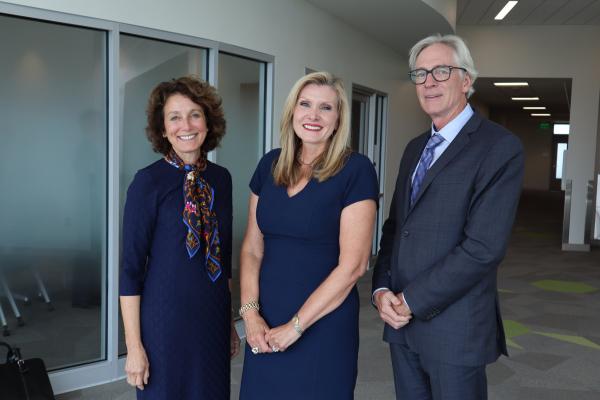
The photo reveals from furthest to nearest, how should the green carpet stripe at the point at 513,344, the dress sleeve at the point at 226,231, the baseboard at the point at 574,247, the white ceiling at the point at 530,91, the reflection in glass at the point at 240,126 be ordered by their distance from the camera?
the white ceiling at the point at 530,91 < the baseboard at the point at 574,247 < the green carpet stripe at the point at 513,344 < the reflection in glass at the point at 240,126 < the dress sleeve at the point at 226,231

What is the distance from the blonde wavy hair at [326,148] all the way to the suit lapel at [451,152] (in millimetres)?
288

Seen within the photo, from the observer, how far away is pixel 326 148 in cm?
203

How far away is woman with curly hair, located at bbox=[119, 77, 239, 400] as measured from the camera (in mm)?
1991

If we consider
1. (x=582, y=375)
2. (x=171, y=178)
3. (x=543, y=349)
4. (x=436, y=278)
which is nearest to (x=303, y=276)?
(x=436, y=278)

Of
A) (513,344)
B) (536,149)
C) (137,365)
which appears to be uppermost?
(536,149)

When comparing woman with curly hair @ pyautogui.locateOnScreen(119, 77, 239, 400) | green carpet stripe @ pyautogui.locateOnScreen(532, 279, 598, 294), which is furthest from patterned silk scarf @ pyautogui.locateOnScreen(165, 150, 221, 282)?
green carpet stripe @ pyautogui.locateOnScreen(532, 279, 598, 294)

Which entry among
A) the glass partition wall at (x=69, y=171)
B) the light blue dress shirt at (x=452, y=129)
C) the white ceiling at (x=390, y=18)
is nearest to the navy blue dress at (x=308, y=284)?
the light blue dress shirt at (x=452, y=129)

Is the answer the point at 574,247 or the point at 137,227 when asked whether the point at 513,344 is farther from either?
the point at 574,247

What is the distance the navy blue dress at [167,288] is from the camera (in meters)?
1.97

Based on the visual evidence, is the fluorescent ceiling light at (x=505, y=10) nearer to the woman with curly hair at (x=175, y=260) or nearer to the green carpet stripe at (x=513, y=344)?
the green carpet stripe at (x=513, y=344)

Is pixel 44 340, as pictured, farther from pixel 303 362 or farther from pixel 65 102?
pixel 303 362

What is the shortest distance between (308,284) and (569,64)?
9.49 metres

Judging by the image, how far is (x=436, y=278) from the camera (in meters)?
1.88

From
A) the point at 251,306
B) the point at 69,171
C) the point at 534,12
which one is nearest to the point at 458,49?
the point at 251,306
